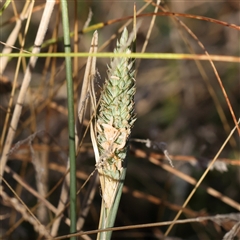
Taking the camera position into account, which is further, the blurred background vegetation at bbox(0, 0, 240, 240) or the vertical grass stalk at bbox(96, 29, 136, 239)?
the blurred background vegetation at bbox(0, 0, 240, 240)

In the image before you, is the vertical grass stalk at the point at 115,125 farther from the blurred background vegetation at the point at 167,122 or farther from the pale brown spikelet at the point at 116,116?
the blurred background vegetation at the point at 167,122

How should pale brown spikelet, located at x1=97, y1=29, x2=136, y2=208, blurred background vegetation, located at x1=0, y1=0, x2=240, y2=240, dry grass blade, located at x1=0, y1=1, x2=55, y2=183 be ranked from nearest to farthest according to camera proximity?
pale brown spikelet, located at x1=97, y1=29, x2=136, y2=208 < dry grass blade, located at x1=0, y1=1, x2=55, y2=183 < blurred background vegetation, located at x1=0, y1=0, x2=240, y2=240

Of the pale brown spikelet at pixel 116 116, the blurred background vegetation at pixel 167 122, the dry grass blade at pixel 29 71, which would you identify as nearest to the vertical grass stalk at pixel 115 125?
the pale brown spikelet at pixel 116 116

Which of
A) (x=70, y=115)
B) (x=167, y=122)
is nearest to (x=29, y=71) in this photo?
(x=70, y=115)

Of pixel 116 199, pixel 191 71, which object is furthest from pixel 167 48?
pixel 116 199

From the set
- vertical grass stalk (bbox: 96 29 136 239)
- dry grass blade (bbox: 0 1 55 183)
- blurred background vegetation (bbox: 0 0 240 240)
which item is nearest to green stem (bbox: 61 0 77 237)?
vertical grass stalk (bbox: 96 29 136 239)

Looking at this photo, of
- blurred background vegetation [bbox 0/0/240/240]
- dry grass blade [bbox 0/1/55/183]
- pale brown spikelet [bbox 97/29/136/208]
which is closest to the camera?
pale brown spikelet [bbox 97/29/136/208]

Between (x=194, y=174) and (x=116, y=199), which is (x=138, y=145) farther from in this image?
(x=116, y=199)

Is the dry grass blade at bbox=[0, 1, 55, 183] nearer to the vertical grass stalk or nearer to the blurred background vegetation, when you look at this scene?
the vertical grass stalk
